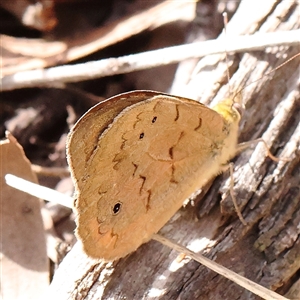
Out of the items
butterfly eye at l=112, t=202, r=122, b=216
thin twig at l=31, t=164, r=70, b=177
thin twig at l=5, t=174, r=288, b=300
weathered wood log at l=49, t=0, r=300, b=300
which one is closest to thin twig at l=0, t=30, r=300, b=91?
weathered wood log at l=49, t=0, r=300, b=300

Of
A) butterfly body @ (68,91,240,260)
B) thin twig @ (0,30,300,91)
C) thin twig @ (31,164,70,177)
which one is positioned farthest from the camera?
thin twig @ (31,164,70,177)

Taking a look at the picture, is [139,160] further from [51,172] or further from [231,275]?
[51,172]

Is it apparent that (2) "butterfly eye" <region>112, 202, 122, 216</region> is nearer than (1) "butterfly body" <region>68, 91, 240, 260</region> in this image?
No

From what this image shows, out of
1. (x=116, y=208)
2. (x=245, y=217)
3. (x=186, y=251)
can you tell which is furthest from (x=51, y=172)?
(x=245, y=217)

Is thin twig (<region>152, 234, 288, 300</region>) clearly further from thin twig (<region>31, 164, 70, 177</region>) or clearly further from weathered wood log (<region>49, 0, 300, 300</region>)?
thin twig (<region>31, 164, 70, 177</region>)

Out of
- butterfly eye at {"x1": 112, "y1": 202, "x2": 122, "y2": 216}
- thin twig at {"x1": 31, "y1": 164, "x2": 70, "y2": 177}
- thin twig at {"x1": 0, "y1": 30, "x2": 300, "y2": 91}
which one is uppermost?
thin twig at {"x1": 0, "y1": 30, "x2": 300, "y2": 91}

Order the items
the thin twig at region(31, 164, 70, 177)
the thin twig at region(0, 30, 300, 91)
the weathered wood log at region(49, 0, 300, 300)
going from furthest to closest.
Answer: the thin twig at region(31, 164, 70, 177)
the thin twig at region(0, 30, 300, 91)
the weathered wood log at region(49, 0, 300, 300)
